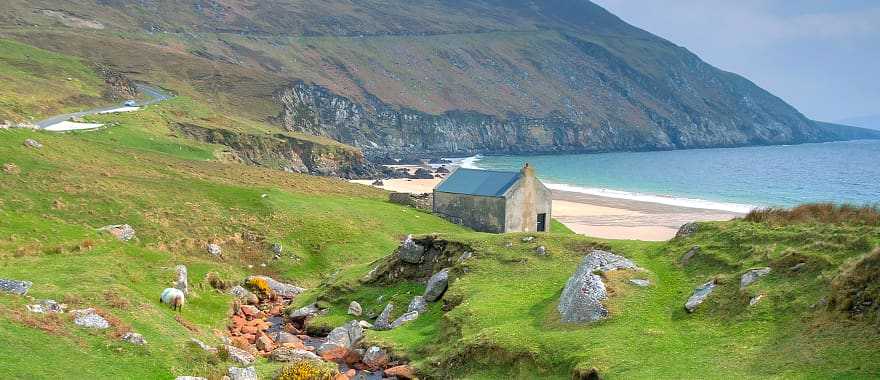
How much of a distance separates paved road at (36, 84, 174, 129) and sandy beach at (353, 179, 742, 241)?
109 ft

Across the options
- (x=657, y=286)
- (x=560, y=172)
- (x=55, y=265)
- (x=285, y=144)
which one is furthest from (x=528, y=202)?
(x=560, y=172)

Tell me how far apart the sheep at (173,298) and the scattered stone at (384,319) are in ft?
27.4

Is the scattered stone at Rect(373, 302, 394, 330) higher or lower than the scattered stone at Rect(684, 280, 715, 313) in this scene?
lower

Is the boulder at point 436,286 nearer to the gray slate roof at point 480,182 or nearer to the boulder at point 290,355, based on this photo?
the boulder at point 290,355

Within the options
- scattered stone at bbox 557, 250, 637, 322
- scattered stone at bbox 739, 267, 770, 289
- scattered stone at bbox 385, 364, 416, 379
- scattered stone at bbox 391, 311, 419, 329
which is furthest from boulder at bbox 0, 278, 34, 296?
scattered stone at bbox 739, 267, 770, 289

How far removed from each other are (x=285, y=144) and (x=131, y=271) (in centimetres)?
6564

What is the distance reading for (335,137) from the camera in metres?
177

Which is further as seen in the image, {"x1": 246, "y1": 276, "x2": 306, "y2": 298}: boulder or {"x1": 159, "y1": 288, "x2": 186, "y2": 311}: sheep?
{"x1": 246, "y1": 276, "x2": 306, "y2": 298}: boulder

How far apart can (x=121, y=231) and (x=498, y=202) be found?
26991 millimetres

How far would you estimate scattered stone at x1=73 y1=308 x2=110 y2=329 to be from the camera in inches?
914

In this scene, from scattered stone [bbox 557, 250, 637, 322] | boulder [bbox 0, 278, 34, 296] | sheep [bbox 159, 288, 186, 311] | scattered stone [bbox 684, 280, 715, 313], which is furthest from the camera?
sheep [bbox 159, 288, 186, 311]

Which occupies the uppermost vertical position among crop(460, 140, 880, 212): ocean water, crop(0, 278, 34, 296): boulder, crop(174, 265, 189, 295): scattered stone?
crop(0, 278, 34, 296): boulder

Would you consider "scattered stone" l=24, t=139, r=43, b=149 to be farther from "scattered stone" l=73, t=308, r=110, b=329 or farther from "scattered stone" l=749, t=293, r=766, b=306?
"scattered stone" l=749, t=293, r=766, b=306

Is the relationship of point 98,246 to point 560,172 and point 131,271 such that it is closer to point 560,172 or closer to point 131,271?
point 131,271
